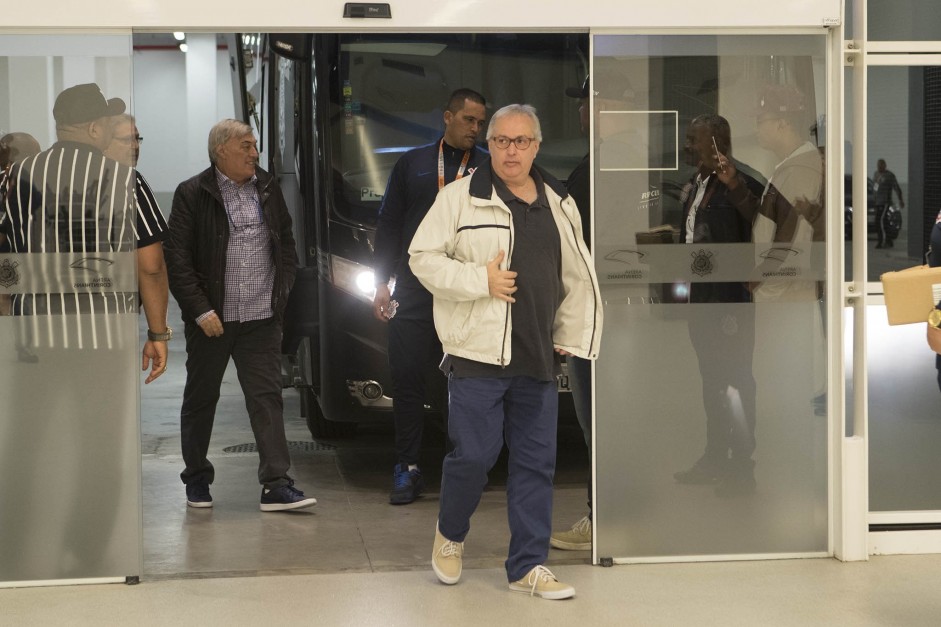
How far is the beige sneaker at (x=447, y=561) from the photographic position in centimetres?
511

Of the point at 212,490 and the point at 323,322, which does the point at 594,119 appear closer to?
the point at 323,322

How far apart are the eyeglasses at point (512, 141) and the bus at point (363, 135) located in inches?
88.8

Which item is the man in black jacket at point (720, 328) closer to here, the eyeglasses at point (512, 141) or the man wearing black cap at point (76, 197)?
the eyeglasses at point (512, 141)

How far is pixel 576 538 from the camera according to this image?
5.65m

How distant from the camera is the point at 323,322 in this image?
7.26 meters

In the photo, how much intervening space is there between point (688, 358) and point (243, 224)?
2.25m

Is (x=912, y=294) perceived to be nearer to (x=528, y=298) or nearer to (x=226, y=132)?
(x=528, y=298)

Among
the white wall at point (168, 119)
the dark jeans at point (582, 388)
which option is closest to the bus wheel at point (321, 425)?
the dark jeans at point (582, 388)

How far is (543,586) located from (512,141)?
1.60m

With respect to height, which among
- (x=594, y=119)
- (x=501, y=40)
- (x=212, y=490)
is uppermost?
(x=501, y=40)

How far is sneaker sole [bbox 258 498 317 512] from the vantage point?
641 centimetres

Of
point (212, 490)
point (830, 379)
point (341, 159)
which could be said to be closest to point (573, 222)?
point (830, 379)

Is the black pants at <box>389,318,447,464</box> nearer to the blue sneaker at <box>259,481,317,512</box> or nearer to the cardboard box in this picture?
the blue sneaker at <box>259,481,317,512</box>

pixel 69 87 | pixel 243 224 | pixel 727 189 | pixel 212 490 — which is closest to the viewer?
pixel 69 87
